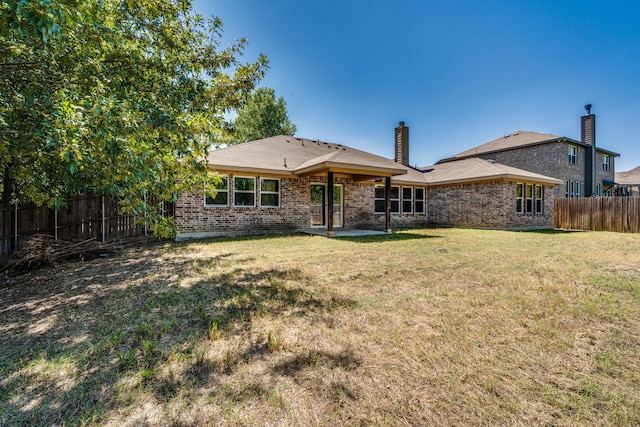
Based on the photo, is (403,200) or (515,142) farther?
(515,142)

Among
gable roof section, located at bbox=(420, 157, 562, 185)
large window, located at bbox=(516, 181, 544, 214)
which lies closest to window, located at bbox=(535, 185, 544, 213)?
large window, located at bbox=(516, 181, 544, 214)

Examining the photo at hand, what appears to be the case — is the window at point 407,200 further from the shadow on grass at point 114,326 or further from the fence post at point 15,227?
the fence post at point 15,227

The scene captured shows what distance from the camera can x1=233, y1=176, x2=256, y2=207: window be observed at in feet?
39.1

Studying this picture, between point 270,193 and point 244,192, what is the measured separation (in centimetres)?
118

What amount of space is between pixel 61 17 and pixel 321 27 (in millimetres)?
11845

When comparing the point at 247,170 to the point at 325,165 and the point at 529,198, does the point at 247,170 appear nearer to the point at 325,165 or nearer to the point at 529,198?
the point at 325,165

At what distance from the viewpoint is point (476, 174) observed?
51.6 feet

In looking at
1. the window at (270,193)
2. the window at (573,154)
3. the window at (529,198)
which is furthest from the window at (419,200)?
the window at (573,154)

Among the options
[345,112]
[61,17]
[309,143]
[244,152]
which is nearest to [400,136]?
[345,112]

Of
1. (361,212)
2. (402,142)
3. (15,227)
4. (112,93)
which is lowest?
(15,227)

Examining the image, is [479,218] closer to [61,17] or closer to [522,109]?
[522,109]

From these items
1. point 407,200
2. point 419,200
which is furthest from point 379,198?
point 419,200

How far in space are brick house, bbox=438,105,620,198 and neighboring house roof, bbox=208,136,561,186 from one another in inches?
257

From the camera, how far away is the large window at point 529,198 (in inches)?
623
